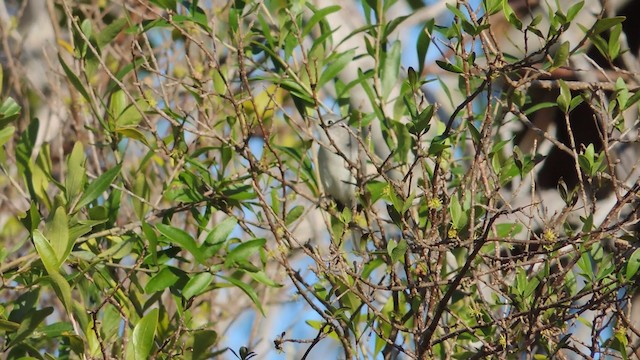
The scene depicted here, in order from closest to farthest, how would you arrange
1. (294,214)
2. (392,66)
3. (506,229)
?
(506,229), (294,214), (392,66)

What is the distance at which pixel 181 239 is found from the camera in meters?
1.76

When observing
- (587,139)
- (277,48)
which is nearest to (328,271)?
(277,48)

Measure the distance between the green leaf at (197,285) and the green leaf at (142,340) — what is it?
0.30 feet

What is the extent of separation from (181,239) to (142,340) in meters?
0.23

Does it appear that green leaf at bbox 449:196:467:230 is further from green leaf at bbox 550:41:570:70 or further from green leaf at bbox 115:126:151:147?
green leaf at bbox 115:126:151:147

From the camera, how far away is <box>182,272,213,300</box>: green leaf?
1.71 metres

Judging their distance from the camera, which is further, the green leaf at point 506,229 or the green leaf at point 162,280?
the green leaf at point 506,229

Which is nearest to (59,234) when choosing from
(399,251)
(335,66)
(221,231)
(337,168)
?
(221,231)

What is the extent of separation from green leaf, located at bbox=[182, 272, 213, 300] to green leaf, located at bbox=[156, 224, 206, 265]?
3 cm

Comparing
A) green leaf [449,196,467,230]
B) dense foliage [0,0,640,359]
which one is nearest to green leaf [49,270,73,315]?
dense foliage [0,0,640,359]

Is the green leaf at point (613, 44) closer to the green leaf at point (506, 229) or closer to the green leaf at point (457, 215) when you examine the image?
the green leaf at point (506, 229)

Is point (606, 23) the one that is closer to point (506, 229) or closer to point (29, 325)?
point (506, 229)

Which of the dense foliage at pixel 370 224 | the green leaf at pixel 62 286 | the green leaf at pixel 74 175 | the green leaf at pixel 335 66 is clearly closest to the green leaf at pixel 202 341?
the dense foliage at pixel 370 224

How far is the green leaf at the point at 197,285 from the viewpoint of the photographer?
1.71 meters
